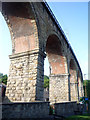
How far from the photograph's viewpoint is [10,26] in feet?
23.7

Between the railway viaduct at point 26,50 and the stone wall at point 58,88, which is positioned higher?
the railway viaduct at point 26,50

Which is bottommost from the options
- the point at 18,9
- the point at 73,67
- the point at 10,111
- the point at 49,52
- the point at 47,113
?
the point at 47,113

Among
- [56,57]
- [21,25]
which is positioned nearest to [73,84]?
[56,57]

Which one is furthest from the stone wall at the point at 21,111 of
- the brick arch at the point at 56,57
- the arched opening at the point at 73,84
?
the arched opening at the point at 73,84

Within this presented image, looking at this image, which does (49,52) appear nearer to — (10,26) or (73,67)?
(10,26)

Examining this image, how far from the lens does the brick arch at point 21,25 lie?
255 inches

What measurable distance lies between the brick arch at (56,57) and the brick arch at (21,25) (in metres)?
4.25

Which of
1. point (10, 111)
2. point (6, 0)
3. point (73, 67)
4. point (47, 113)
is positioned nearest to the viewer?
point (10, 111)

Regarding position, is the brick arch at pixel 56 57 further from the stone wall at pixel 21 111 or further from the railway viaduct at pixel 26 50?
the stone wall at pixel 21 111

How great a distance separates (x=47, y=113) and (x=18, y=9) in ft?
18.2

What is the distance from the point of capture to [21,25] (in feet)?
22.8

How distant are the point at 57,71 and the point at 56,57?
154 cm

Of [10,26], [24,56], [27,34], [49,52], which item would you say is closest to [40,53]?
[24,56]

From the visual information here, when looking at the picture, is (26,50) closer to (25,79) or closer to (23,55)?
(23,55)
